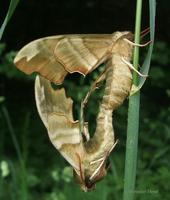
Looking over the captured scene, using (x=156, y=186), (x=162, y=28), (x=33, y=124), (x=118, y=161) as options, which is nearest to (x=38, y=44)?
(x=156, y=186)

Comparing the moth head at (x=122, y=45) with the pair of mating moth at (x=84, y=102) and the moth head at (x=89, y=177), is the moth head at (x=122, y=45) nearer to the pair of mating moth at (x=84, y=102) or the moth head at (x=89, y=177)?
the pair of mating moth at (x=84, y=102)

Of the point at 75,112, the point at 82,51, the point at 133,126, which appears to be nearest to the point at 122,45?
the point at 82,51

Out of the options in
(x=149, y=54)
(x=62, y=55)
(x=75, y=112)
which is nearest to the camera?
(x=149, y=54)

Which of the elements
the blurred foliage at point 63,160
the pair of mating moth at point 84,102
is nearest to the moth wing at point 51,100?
the pair of mating moth at point 84,102

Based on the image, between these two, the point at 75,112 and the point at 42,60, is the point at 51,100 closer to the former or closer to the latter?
the point at 42,60

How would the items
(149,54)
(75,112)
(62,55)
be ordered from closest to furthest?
(149,54)
(62,55)
(75,112)

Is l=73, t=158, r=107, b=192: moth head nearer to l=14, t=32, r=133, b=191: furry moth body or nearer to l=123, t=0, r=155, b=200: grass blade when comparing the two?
l=14, t=32, r=133, b=191: furry moth body

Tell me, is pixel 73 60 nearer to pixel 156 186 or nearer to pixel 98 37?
pixel 98 37
